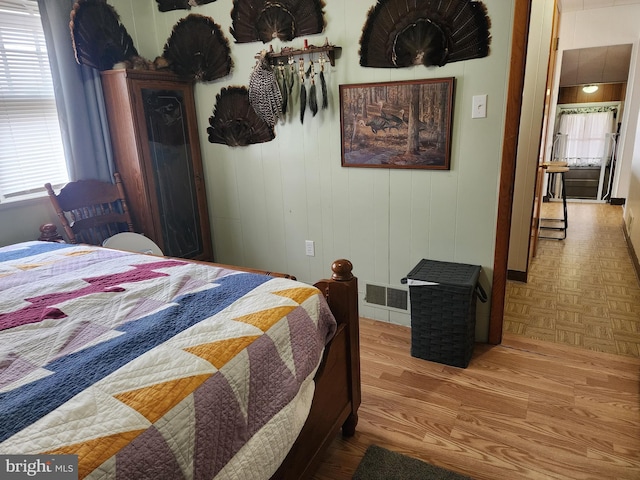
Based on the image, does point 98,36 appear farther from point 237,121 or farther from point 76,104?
point 237,121

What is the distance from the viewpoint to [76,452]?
0.73 metres

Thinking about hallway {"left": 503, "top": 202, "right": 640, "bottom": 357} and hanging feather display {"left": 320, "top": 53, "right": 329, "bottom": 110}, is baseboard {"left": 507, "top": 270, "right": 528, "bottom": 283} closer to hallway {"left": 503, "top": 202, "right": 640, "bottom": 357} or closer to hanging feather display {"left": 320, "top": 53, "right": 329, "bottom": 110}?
hallway {"left": 503, "top": 202, "right": 640, "bottom": 357}

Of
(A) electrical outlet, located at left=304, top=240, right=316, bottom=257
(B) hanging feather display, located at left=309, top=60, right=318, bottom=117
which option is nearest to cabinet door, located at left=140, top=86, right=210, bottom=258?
(A) electrical outlet, located at left=304, top=240, right=316, bottom=257

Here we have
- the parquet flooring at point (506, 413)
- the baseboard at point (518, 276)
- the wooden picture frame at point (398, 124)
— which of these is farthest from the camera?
the baseboard at point (518, 276)

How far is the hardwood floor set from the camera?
1.65m

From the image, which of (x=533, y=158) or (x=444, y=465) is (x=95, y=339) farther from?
(x=533, y=158)

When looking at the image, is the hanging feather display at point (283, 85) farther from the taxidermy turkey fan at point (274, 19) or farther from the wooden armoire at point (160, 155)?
the wooden armoire at point (160, 155)

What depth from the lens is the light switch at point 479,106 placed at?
2.17m

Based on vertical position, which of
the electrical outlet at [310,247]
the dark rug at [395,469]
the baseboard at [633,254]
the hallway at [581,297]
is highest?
the electrical outlet at [310,247]

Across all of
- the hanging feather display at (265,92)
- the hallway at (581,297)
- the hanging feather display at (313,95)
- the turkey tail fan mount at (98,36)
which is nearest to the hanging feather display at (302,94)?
the hanging feather display at (313,95)

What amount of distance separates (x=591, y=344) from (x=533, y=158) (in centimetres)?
→ 144

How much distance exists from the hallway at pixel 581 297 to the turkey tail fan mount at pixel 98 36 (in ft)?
9.97

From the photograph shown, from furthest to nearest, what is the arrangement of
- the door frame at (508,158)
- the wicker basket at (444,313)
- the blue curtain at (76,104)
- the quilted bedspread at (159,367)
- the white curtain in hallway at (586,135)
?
the white curtain in hallway at (586,135) < the blue curtain at (76,104) < the wicker basket at (444,313) < the door frame at (508,158) < the quilted bedspread at (159,367)

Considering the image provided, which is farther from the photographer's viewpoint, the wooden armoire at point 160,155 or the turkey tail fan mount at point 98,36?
the wooden armoire at point 160,155
